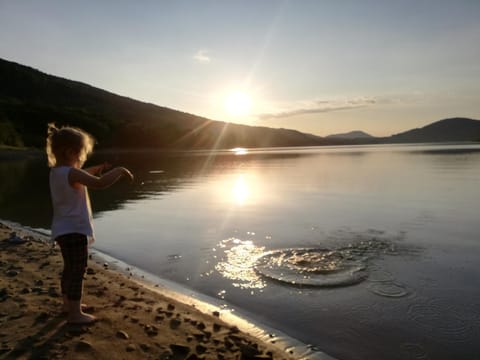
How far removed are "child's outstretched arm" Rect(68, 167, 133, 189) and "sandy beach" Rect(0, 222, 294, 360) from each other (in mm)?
2134

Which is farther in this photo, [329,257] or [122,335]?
[329,257]

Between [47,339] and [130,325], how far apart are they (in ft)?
3.93

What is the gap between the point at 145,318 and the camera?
6.35 m

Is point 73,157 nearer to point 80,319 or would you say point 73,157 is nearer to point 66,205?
point 66,205

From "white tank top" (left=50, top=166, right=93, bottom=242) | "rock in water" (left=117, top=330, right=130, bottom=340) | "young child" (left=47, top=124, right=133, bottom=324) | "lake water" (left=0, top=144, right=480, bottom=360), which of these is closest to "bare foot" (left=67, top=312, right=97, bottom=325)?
"young child" (left=47, top=124, right=133, bottom=324)

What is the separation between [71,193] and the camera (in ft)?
17.5

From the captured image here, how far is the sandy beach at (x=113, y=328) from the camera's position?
198 inches

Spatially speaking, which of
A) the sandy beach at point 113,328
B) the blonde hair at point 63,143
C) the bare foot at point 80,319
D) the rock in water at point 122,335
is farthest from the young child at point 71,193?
the rock in water at point 122,335

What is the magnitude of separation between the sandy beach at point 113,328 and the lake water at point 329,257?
1.30 meters

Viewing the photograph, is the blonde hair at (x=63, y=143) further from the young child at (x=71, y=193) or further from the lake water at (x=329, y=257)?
the lake water at (x=329, y=257)

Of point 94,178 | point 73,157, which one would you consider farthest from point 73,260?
point 73,157

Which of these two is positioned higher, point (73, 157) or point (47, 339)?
point (73, 157)

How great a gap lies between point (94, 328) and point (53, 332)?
21.6 inches

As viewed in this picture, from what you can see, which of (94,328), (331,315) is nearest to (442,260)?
(331,315)
